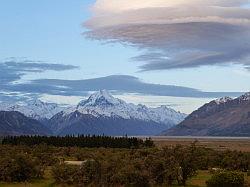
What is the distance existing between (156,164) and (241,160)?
36.5 meters

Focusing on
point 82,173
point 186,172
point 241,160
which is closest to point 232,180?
point 186,172

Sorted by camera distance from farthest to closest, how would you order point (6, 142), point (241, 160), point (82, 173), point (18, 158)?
point (6, 142), point (241, 160), point (18, 158), point (82, 173)

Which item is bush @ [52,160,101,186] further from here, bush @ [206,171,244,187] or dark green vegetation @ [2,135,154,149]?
dark green vegetation @ [2,135,154,149]

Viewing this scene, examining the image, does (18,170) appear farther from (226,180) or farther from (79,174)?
(226,180)

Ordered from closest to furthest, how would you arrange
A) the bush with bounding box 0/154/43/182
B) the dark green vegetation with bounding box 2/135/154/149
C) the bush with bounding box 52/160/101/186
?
the bush with bounding box 52/160/101/186 → the bush with bounding box 0/154/43/182 → the dark green vegetation with bounding box 2/135/154/149

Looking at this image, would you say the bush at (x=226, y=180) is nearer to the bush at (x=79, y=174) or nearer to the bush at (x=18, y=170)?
the bush at (x=79, y=174)

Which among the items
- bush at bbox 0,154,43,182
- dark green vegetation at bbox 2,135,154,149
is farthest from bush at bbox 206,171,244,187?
dark green vegetation at bbox 2,135,154,149

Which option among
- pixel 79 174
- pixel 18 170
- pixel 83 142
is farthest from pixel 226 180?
pixel 83 142

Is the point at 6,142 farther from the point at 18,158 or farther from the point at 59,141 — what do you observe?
the point at 18,158

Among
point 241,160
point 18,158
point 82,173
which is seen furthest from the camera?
point 241,160

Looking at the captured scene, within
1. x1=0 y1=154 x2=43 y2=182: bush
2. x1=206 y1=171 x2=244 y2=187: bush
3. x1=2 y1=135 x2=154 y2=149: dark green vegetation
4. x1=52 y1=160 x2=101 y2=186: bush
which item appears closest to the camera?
x1=206 y1=171 x2=244 y2=187: bush

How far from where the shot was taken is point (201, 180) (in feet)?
245

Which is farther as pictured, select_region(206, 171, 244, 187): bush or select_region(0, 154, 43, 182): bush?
select_region(0, 154, 43, 182): bush

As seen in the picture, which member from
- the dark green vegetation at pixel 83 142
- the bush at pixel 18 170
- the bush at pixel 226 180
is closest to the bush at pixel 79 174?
the bush at pixel 18 170
